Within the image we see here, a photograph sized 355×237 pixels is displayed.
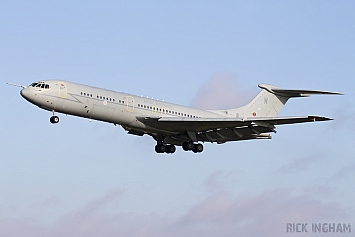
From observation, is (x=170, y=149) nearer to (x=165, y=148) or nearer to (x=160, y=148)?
(x=165, y=148)

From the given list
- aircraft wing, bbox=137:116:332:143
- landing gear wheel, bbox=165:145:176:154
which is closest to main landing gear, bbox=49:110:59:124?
aircraft wing, bbox=137:116:332:143

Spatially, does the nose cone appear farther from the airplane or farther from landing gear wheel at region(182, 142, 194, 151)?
landing gear wheel at region(182, 142, 194, 151)

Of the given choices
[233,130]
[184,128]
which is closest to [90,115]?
[184,128]

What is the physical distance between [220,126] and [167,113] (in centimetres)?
393

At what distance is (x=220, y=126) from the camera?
51938 millimetres

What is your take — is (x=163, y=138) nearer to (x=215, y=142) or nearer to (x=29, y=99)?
(x=215, y=142)

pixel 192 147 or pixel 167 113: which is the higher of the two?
pixel 167 113

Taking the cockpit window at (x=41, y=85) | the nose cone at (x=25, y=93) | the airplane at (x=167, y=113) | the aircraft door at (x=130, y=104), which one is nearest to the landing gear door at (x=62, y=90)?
the airplane at (x=167, y=113)

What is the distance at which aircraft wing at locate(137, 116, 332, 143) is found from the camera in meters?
50.0

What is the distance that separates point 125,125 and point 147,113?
1.78m

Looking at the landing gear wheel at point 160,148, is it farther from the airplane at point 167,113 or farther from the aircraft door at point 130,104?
the aircraft door at point 130,104

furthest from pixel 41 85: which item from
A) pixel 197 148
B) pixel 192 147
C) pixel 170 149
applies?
pixel 197 148

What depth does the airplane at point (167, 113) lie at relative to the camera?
47094 millimetres

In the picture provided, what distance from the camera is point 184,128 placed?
52.2 m
